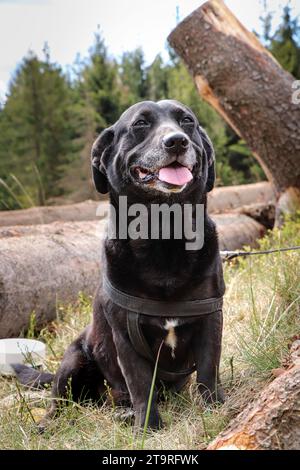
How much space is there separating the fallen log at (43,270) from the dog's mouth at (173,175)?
7.23ft

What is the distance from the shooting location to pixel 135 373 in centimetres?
249

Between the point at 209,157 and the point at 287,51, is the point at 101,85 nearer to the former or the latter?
the point at 287,51

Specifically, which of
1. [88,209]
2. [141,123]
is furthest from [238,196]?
[141,123]

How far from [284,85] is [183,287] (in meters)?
3.78

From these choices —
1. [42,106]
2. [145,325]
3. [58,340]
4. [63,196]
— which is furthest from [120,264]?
[42,106]

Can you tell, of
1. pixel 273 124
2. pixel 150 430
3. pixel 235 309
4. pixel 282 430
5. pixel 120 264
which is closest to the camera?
pixel 282 430

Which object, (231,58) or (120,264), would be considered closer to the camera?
(120,264)

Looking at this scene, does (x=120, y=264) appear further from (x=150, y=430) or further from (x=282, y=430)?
(x=282, y=430)

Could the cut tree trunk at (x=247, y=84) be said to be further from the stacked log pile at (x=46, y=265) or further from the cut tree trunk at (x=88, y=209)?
the cut tree trunk at (x=88, y=209)

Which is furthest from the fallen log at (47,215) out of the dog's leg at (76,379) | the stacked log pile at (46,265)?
the dog's leg at (76,379)

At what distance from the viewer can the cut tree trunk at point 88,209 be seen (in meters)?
7.49

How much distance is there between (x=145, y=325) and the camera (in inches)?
98.7

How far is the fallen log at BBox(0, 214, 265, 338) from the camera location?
436 centimetres

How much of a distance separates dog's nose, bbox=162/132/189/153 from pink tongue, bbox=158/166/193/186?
0.09 metres
